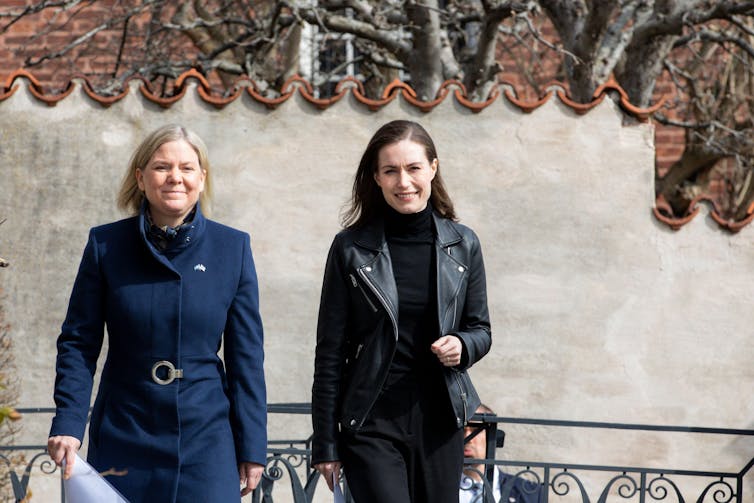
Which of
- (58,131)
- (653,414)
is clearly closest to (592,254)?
(653,414)

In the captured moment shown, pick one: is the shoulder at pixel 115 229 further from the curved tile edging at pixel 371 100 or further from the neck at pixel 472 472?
the curved tile edging at pixel 371 100

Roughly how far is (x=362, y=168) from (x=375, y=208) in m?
0.14

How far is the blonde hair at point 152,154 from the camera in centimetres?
358

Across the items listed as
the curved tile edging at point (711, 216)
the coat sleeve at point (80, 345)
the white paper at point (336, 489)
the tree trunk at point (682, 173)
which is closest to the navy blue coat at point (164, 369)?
the coat sleeve at point (80, 345)

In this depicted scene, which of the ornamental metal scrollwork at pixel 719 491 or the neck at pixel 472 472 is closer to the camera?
the neck at pixel 472 472

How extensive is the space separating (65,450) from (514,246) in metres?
3.90

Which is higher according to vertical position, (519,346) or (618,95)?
(618,95)

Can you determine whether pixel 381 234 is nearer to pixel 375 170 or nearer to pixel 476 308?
pixel 375 170

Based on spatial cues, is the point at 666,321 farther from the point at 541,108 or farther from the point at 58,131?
the point at 58,131

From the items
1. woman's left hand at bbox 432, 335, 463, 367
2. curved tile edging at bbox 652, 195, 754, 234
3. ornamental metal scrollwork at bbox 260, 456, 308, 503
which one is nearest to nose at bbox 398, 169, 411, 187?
woman's left hand at bbox 432, 335, 463, 367

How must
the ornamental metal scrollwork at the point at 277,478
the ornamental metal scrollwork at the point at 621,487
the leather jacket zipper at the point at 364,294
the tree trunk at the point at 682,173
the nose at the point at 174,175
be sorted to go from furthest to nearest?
the tree trunk at the point at 682,173, the ornamental metal scrollwork at the point at 621,487, the ornamental metal scrollwork at the point at 277,478, the leather jacket zipper at the point at 364,294, the nose at the point at 174,175

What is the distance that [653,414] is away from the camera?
269 inches

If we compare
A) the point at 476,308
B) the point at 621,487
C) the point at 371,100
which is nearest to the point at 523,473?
the point at 621,487

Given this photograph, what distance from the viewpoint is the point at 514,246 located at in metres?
6.88
